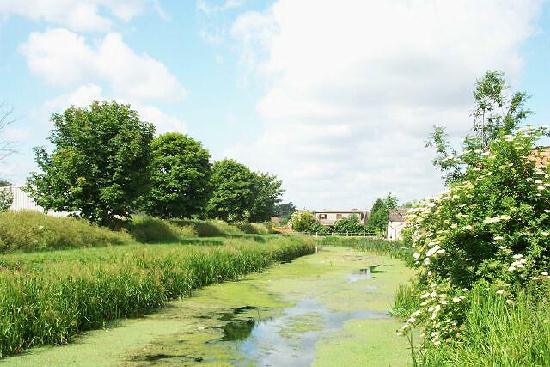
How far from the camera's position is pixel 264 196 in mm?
78500

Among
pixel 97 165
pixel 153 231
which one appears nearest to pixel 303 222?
pixel 153 231

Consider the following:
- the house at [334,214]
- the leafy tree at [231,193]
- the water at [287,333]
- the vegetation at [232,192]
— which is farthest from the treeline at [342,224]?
the water at [287,333]

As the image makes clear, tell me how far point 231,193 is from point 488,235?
178 ft

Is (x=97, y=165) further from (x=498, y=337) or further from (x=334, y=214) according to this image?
(x=334, y=214)

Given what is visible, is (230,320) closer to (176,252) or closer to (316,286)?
(176,252)

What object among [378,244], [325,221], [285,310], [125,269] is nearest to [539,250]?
[285,310]

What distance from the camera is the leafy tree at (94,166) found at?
2495 centimetres

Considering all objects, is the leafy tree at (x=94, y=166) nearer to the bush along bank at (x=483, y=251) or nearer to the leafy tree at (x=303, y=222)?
the bush along bank at (x=483, y=251)

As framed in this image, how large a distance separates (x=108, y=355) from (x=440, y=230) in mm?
7109

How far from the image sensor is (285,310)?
51.3 feet

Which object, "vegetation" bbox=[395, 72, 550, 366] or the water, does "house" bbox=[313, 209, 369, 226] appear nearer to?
the water

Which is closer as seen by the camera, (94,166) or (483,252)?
(483,252)

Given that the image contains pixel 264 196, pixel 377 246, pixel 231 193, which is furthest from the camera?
pixel 264 196

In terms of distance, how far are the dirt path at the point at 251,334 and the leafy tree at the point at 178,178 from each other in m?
19.3
